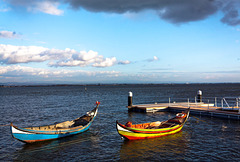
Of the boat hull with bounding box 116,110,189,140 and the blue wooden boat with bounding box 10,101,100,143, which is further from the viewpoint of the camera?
the boat hull with bounding box 116,110,189,140

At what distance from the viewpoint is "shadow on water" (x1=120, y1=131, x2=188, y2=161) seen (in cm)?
1409

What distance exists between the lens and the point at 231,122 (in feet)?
74.3

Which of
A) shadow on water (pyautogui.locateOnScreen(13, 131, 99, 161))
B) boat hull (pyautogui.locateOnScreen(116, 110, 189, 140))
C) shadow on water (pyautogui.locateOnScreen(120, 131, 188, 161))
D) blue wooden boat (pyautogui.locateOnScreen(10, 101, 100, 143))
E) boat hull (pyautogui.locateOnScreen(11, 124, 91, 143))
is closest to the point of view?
shadow on water (pyautogui.locateOnScreen(120, 131, 188, 161))

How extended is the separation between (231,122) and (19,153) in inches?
847

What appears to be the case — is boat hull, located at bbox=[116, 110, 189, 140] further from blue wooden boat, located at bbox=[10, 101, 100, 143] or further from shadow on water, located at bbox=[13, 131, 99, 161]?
blue wooden boat, located at bbox=[10, 101, 100, 143]

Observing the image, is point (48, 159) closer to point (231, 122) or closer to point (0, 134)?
point (0, 134)

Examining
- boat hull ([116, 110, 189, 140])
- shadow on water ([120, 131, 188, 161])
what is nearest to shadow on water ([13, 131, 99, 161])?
boat hull ([116, 110, 189, 140])

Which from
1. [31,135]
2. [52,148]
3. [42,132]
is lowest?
[52,148]

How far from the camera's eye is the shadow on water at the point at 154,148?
14086 millimetres

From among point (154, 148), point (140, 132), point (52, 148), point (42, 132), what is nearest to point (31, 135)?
point (42, 132)

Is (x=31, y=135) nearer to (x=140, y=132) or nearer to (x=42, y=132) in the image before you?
(x=42, y=132)

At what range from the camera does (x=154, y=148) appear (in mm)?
15562

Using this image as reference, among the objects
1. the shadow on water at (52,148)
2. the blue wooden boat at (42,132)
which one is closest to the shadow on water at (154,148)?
the shadow on water at (52,148)

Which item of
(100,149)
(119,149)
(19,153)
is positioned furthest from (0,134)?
(119,149)
